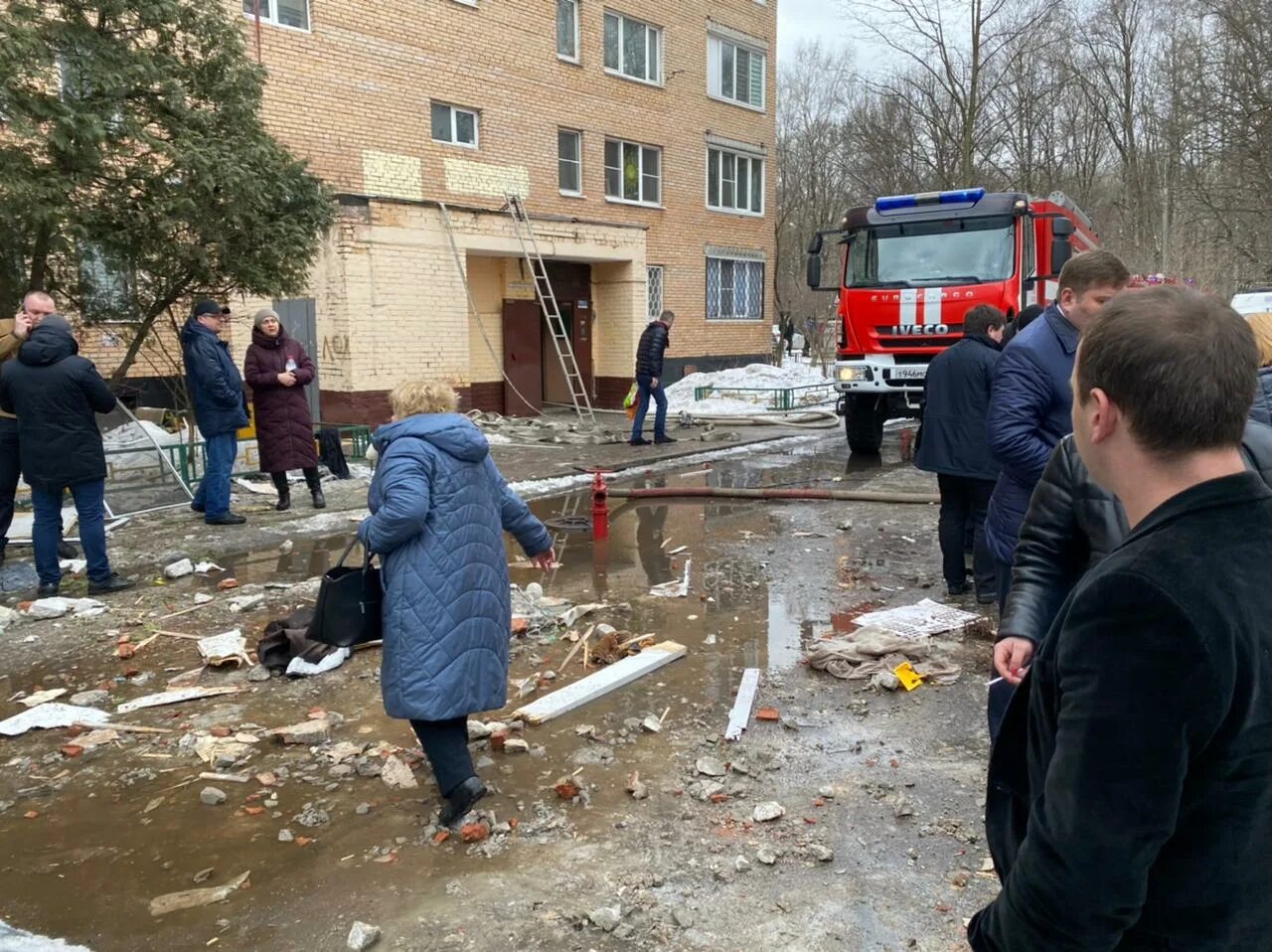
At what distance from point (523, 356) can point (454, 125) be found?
14.8 feet

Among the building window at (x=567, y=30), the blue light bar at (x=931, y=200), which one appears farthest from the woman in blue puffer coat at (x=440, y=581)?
the building window at (x=567, y=30)

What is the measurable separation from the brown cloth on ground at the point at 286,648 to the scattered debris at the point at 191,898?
199 cm

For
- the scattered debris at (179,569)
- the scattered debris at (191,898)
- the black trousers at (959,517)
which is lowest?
the scattered debris at (191,898)

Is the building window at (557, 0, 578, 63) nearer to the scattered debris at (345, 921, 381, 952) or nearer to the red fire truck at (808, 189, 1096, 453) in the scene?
the red fire truck at (808, 189, 1096, 453)

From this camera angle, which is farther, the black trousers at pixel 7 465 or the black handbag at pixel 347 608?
the black trousers at pixel 7 465

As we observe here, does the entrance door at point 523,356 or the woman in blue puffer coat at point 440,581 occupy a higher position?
the entrance door at point 523,356

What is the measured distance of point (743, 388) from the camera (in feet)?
63.6

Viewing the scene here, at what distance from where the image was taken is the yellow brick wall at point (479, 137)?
1502 centimetres

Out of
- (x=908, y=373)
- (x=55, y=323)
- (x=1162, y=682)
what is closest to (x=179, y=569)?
(x=55, y=323)

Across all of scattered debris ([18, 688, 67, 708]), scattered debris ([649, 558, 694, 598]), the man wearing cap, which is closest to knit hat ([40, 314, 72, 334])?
the man wearing cap

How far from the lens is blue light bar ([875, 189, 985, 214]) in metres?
11.8

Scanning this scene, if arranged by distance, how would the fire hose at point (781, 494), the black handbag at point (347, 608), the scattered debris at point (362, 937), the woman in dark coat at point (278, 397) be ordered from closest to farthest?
the scattered debris at point (362, 937) → the black handbag at point (347, 608) → the woman in dark coat at point (278, 397) → the fire hose at point (781, 494)

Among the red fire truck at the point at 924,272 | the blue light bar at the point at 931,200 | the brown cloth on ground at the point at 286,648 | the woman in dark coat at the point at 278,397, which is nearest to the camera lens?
the brown cloth on ground at the point at 286,648

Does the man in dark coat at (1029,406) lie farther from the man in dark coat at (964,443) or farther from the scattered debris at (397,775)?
the scattered debris at (397,775)
